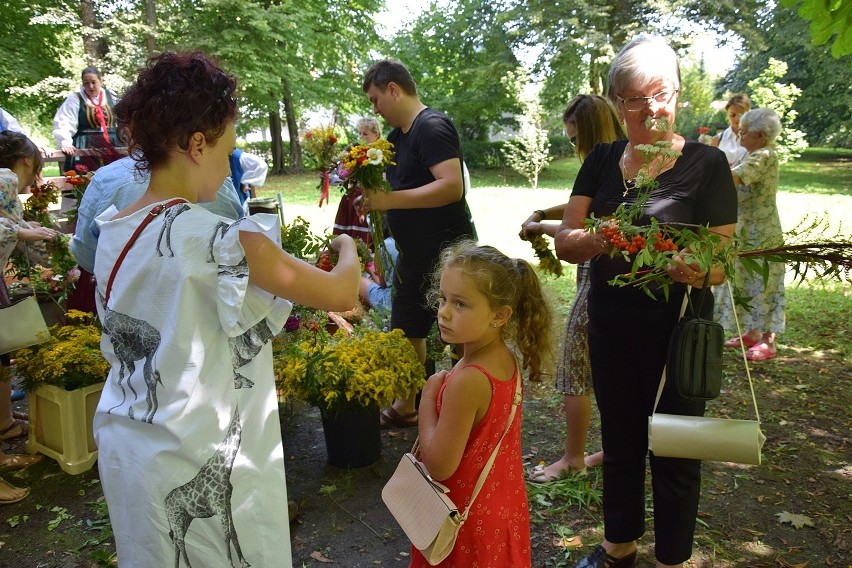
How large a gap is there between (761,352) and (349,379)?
13.3ft

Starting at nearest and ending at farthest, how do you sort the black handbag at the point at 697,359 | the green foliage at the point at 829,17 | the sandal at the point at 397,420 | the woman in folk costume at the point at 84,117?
1. the black handbag at the point at 697,359
2. the green foliage at the point at 829,17
3. the sandal at the point at 397,420
4. the woman in folk costume at the point at 84,117

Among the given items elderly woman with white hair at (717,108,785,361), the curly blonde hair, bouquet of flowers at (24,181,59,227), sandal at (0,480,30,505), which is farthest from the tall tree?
the curly blonde hair

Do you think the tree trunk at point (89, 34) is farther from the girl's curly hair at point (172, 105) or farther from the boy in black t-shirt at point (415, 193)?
the girl's curly hair at point (172, 105)

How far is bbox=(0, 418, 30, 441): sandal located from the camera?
14.0 feet

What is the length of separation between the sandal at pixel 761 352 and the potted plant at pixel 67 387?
5151mm

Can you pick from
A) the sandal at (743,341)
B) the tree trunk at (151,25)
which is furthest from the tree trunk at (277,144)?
the sandal at (743,341)

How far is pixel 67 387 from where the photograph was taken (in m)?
3.75

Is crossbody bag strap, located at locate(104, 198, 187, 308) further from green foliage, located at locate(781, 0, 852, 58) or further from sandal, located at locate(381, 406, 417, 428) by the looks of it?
sandal, located at locate(381, 406, 417, 428)

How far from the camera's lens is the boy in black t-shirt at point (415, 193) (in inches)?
145

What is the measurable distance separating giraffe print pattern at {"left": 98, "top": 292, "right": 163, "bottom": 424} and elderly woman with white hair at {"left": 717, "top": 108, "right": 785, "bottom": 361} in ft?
16.7

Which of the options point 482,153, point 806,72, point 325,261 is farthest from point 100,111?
point 806,72

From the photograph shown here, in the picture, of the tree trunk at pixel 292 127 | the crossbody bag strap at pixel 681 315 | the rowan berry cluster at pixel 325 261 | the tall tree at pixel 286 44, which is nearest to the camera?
the crossbody bag strap at pixel 681 315

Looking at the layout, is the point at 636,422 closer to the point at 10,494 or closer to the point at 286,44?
the point at 10,494

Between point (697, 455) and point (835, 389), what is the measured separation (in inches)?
150
